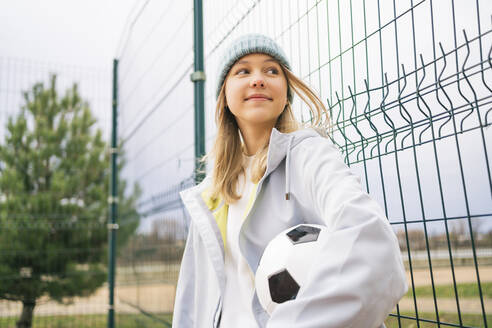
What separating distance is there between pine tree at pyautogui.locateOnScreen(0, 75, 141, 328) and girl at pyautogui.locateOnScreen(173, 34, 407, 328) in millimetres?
4013

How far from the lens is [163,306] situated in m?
3.65

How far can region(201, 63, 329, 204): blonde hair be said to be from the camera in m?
1.38

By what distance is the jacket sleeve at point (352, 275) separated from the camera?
2.29 ft

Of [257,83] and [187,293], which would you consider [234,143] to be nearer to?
[257,83]

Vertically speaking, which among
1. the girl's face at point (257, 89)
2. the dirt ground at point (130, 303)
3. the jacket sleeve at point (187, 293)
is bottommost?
the dirt ground at point (130, 303)

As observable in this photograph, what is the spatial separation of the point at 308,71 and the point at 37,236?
5.67 metres

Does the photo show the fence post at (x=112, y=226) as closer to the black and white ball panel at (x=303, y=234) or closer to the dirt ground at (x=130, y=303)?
the dirt ground at (x=130, y=303)

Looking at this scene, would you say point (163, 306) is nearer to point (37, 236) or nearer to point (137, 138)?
point (137, 138)

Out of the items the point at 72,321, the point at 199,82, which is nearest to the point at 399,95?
the point at 199,82

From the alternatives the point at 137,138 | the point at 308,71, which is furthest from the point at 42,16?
the point at 308,71

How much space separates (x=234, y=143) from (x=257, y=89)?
0.94 feet

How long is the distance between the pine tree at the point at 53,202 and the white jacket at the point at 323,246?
3987mm

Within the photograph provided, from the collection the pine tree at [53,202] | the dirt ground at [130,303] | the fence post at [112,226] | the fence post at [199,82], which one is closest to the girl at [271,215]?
the fence post at [199,82]

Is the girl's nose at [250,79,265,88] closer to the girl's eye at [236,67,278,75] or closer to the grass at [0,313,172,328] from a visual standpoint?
the girl's eye at [236,67,278,75]
